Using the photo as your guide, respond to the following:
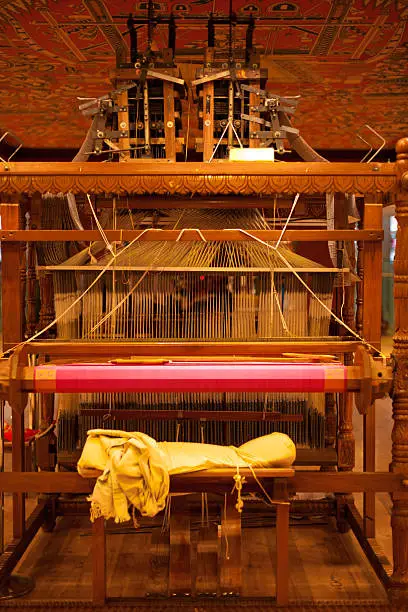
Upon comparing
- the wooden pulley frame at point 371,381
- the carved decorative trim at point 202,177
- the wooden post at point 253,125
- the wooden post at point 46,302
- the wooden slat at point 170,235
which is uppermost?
the wooden post at point 253,125

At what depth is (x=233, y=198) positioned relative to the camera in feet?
13.3

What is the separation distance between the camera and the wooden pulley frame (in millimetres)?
2859

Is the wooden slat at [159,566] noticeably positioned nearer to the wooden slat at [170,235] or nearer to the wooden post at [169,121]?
the wooden slat at [170,235]

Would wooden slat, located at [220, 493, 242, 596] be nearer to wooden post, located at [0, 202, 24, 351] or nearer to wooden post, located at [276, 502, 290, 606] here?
wooden post, located at [276, 502, 290, 606]

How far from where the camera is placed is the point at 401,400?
2.92 metres

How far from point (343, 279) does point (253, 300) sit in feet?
1.74

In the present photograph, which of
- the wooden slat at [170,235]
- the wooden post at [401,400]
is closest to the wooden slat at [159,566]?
the wooden post at [401,400]

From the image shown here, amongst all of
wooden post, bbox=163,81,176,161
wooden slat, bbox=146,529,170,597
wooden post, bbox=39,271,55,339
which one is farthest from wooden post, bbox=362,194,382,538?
wooden post, bbox=39,271,55,339

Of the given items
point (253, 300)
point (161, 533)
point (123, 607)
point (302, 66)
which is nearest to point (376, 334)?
point (253, 300)

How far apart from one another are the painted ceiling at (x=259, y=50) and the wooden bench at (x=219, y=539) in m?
2.65

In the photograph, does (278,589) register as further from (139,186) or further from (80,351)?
(139,186)

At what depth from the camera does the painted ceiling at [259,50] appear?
14.8ft

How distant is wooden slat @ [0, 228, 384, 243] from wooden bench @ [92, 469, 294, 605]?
113 cm

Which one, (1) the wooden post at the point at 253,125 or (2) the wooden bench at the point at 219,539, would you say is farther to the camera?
(1) the wooden post at the point at 253,125
